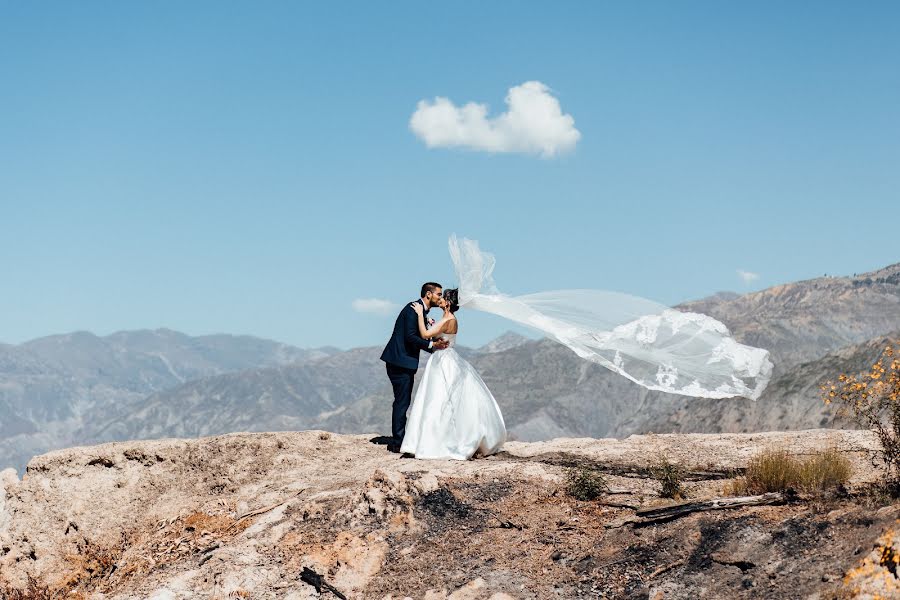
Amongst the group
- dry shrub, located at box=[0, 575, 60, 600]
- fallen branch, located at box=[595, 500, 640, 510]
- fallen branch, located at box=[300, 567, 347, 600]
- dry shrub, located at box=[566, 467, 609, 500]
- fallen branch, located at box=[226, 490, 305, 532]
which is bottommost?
dry shrub, located at box=[0, 575, 60, 600]

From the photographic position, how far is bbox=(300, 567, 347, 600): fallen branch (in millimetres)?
8694

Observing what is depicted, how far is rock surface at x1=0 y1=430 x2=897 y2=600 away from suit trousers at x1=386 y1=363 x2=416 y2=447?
486mm

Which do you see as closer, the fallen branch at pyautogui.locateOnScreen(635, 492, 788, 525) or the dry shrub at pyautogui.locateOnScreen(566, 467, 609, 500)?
the fallen branch at pyautogui.locateOnScreen(635, 492, 788, 525)

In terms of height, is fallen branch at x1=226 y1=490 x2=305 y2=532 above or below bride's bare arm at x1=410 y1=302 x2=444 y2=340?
below

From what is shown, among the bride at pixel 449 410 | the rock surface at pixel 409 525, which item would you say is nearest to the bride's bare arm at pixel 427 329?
the bride at pixel 449 410

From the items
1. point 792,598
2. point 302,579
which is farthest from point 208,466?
point 792,598

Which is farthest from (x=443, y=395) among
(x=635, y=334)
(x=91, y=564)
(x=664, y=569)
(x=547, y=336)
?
(x=664, y=569)

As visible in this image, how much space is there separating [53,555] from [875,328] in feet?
619

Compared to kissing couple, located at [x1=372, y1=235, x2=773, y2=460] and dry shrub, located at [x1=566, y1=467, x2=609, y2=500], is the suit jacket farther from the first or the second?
dry shrub, located at [x1=566, y1=467, x2=609, y2=500]

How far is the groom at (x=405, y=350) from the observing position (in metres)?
13.0

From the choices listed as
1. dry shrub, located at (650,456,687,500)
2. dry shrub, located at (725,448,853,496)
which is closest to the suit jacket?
dry shrub, located at (650,456,687,500)

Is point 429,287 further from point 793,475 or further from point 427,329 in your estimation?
point 793,475

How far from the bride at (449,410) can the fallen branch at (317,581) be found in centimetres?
360

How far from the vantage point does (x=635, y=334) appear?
480 inches
